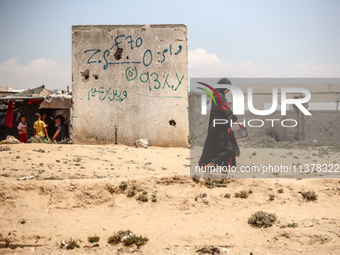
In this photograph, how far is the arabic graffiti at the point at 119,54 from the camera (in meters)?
9.84

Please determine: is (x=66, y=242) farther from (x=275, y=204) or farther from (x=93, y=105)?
(x=93, y=105)

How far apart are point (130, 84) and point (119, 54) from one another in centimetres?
87

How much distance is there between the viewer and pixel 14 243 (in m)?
4.88

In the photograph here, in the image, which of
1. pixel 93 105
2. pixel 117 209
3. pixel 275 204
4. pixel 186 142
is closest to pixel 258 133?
pixel 186 142

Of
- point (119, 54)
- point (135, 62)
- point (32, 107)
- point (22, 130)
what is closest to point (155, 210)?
point (135, 62)

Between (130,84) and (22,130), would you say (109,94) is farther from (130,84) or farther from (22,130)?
(22,130)

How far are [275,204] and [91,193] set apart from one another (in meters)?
2.95

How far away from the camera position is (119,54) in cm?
991

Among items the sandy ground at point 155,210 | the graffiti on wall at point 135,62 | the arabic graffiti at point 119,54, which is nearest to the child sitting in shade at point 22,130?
the graffiti on wall at point 135,62

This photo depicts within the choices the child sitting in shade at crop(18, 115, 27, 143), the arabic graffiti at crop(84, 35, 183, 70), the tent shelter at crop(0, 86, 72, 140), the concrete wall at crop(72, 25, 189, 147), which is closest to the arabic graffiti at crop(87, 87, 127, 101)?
the concrete wall at crop(72, 25, 189, 147)

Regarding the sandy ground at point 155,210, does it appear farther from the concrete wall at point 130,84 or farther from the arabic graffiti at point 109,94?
the arabic graffiti at point 109,94

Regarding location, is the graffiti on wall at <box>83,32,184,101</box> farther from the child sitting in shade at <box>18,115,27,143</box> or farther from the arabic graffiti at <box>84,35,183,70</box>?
the child sitting in shade at <box>18,115,27,143</box>

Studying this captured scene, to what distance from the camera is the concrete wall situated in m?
9.82

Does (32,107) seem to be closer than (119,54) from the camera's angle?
No
